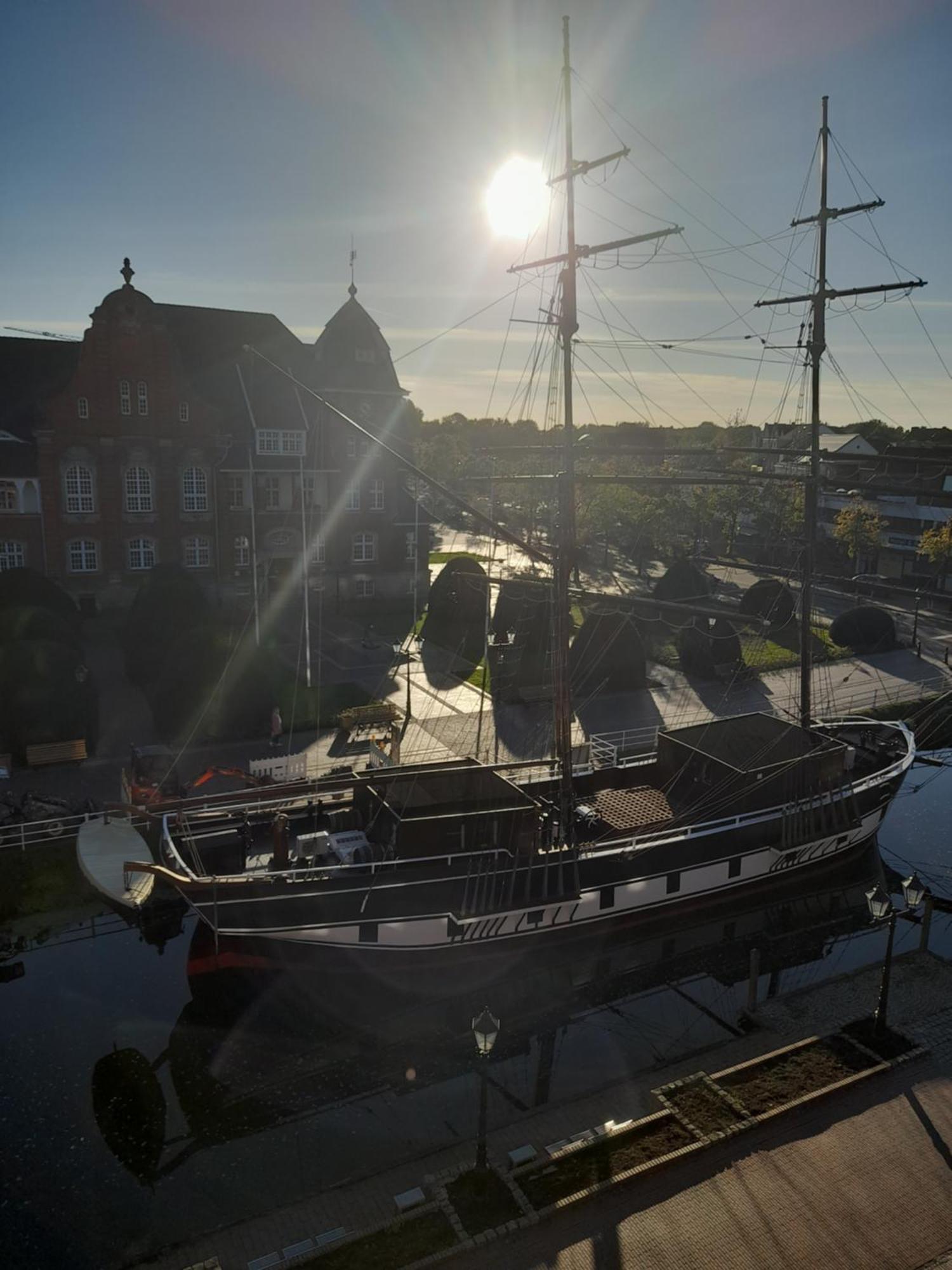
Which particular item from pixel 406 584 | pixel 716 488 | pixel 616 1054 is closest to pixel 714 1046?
pixel 616 1054

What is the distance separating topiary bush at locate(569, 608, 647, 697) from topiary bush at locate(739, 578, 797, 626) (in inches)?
476

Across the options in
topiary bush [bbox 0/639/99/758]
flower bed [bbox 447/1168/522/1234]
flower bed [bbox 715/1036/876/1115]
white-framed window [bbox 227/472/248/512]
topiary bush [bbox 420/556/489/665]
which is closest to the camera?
flower bed [bbox 447/1168/522/1234]

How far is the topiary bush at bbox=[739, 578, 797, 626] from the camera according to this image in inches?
1928

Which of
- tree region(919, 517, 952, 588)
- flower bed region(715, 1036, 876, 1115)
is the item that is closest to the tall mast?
flower bed region(715, 1036, 876, 1115)

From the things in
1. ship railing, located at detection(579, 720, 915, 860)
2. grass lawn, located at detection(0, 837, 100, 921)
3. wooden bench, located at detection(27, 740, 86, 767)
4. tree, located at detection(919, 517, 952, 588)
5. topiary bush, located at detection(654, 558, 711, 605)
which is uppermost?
tree, located at detection(919, 517, 952, 588)

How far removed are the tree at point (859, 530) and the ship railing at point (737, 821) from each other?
45.2 m

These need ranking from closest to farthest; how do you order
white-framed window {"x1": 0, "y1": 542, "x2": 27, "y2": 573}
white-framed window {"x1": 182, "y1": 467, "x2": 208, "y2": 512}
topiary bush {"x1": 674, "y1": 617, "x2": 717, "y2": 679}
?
topiary bush {"x1": 674, "y1": 617, "x2": 717, "y2": 679}, white-framed window {"x1": 0, "y1": 542, "x2": 27, "y2": 573}, white-framed window {"x1": 182, "y1": 467, "x2": 208, "y2": 512}

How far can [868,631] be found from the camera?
4691 cm

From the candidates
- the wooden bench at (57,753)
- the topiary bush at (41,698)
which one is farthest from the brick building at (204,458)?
the wooden bench at (57,753)

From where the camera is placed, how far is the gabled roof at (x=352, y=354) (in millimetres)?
57062

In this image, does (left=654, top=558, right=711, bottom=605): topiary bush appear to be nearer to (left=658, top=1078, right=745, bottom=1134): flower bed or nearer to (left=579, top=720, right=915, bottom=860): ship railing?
(left=579, top=720, right=915, bottom=860): ship railing

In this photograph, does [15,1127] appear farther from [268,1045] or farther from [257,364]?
[257,364]

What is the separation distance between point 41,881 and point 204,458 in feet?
107

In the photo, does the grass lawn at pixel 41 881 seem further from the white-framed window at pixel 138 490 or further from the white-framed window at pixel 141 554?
the white-framed window at pixel 138 490
